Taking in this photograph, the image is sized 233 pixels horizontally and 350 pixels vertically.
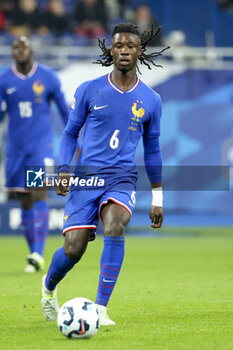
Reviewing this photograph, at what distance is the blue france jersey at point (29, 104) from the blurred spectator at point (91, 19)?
957cm

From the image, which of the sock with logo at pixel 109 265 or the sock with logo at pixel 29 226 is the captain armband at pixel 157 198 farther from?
the sock with logo at pixel 29 226

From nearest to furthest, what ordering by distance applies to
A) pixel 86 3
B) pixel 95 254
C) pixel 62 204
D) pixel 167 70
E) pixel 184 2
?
pixel 95 254 → pixel 62 204 → pixel 167 70 → pixel 86 3 → pixel 184 2

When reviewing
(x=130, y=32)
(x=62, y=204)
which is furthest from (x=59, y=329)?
(x=62, y=204)

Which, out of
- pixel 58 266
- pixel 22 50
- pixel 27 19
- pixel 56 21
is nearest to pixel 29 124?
pixel 22 50

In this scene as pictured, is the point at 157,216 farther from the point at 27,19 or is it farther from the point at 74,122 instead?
the point at 27,19

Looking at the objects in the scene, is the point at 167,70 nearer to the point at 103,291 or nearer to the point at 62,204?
the point at 62,204

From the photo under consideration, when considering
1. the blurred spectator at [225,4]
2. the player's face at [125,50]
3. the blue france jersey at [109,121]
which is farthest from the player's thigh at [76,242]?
the blurred spectator at [225,4]

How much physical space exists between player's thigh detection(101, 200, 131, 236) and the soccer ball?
632mm

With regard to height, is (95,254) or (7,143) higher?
(7,143)

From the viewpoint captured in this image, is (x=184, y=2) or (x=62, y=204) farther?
(x=184, y=2)

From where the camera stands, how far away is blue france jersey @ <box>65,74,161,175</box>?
235 inches

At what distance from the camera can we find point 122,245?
227 inches

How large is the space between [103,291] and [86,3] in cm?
1560

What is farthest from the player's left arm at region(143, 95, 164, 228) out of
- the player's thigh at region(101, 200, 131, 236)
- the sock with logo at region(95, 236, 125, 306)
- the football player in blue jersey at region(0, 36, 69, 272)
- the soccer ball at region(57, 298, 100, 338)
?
the football player in blue jersey at region(0, 36, 69, 272)
